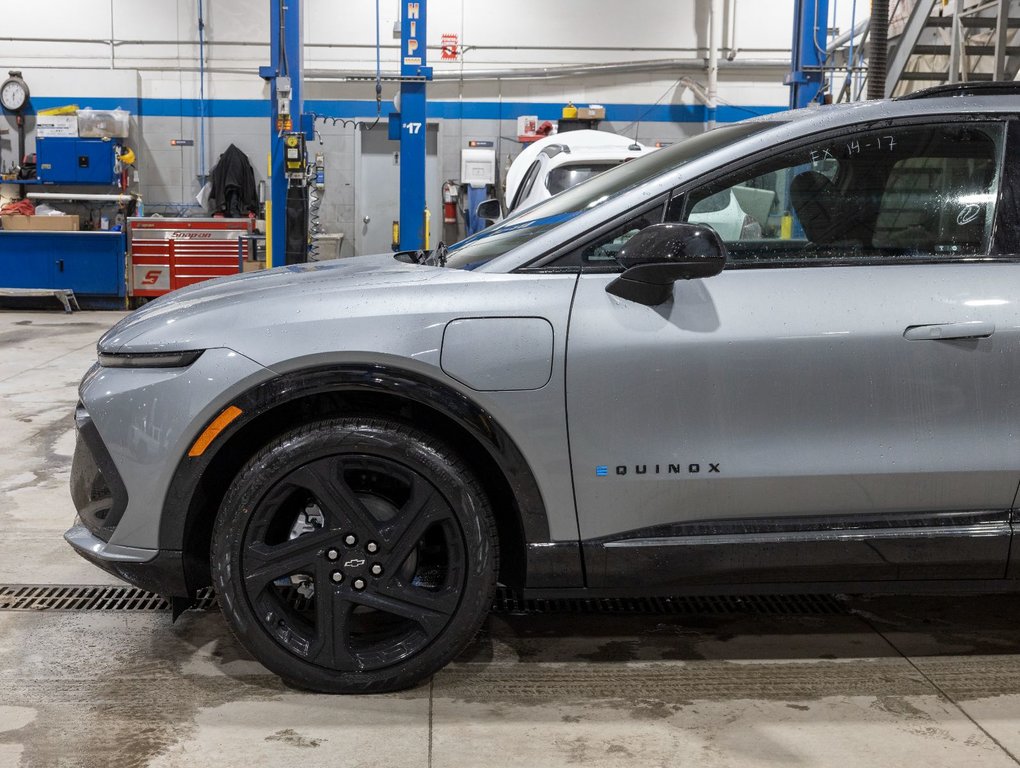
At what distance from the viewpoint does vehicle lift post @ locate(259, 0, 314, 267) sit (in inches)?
380

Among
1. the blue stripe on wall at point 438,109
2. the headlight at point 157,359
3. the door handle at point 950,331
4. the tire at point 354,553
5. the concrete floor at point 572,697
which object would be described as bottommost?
the concrete floor at point 572,697

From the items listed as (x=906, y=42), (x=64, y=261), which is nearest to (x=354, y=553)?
(x=906, y=42)

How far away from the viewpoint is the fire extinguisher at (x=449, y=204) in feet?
50.1

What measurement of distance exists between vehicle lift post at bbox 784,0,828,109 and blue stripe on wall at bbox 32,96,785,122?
586 centimetres

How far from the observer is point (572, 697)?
2.70 meters

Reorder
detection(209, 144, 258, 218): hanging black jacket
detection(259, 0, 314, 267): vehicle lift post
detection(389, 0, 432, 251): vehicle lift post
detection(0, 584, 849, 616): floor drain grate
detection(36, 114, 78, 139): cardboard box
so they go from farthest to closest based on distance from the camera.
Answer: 1. detection(209, 144, 258, 218): hanging black jacket
2. detection(36, 114, 78, 139): cardboard box
3. detection(259, 0, 314, 267): vehicle lift post
4. detection(389, 0, 432, 251): vehicle lift post
5. detection(0, 584, 849, 616): floor drain grate

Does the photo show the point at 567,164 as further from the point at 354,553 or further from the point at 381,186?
the point at 381,186

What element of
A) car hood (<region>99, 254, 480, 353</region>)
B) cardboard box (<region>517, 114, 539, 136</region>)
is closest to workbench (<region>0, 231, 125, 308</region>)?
cardboard box (<region>517, 114, 539, 136</region>)

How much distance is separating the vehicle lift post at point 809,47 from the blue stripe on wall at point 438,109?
5856 millimetres

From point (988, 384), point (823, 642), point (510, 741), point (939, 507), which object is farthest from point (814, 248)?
point (510, 741)

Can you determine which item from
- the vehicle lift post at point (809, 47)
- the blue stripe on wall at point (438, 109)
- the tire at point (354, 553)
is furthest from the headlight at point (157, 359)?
the blue stripe on wall at point (438, 109)

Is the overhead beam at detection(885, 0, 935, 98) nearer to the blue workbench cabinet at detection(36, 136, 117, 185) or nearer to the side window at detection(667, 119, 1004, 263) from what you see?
the side window at detection(667, 119, 1004, 263)

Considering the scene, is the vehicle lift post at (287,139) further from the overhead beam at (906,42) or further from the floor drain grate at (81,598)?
the floor drain grate at (81,598)

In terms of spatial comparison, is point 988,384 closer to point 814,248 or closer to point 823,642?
point 814,248
